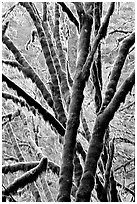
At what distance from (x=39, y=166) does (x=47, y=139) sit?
450cm

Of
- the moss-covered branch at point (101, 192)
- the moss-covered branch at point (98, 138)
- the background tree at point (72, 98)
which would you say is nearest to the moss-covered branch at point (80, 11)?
the background tree at point (72, 98)

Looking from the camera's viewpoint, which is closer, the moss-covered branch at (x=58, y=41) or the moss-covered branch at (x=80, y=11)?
the moss-covered branch at (x=80, y=11)

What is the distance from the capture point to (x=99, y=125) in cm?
252

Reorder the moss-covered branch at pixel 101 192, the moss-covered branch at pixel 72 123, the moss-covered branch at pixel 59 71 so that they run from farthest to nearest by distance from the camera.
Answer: the moss-covered branch at pixel 59 71
the moss-covered branch at pixel 101 192
the moss-covered branch at pixel 72 123

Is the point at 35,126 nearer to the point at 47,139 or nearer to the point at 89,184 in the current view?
the point at 47,139

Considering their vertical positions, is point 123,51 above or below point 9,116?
above

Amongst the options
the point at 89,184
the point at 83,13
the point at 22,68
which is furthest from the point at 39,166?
the point at 83,13

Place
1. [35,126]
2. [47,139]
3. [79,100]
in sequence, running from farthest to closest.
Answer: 1. [47,139]
2. [35,126]
3. [79,100]

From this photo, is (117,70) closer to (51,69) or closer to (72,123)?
(72,123)

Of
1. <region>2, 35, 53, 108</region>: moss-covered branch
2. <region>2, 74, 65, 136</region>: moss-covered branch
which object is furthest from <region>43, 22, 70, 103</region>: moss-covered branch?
<region>2, 74, 65, 136</region>: moss-covered branch

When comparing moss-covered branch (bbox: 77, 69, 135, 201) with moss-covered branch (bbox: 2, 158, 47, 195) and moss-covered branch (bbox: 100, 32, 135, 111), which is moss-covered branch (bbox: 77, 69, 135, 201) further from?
moss-covered branch (bbox: 2, 158, 47, 195)

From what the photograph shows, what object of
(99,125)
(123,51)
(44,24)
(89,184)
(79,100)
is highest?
(44,24)

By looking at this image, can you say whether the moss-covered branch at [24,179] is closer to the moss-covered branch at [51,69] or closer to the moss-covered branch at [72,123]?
the moss-covered branch at [72,123]


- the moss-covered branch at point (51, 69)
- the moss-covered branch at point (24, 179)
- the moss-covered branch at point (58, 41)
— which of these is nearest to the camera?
the moss-covered branch at point (24, 179)
